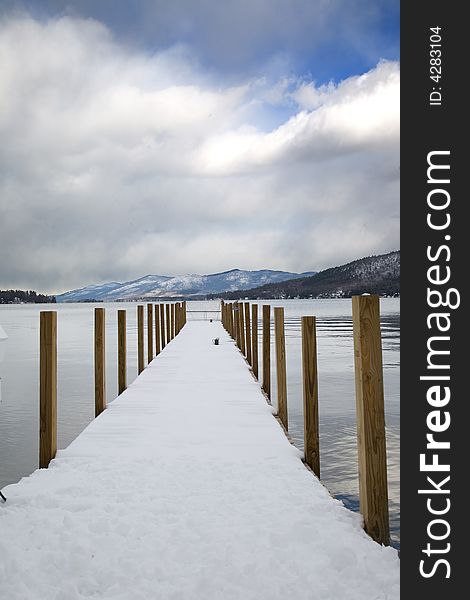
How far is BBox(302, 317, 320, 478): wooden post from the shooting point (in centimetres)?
526

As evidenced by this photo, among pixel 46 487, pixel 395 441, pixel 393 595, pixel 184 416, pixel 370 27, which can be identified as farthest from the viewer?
pixel 370 27

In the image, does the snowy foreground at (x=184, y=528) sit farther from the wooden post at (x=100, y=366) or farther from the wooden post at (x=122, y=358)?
the wooden post at (x=122, y=358)

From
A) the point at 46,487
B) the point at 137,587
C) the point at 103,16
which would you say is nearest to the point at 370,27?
the point at 103,16

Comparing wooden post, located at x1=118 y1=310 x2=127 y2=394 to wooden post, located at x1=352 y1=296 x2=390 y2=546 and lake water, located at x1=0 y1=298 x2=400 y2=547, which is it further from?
wooden post, located at x1=352 y1=296 x2=390 y2=546

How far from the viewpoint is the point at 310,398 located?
17.7 ft

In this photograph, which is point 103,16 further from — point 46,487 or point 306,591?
point 306,591

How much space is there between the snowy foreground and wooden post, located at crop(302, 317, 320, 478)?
185mm

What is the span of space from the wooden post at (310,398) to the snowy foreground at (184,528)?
0.61ft

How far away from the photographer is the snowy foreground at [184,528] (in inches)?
109

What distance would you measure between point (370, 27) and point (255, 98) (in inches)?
528

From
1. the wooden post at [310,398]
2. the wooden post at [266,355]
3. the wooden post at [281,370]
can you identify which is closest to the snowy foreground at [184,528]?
the wooden post at [310,398]

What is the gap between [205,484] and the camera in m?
4.35

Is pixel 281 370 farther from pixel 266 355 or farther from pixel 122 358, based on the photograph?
pixel 122 358

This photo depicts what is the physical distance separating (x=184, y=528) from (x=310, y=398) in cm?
229
